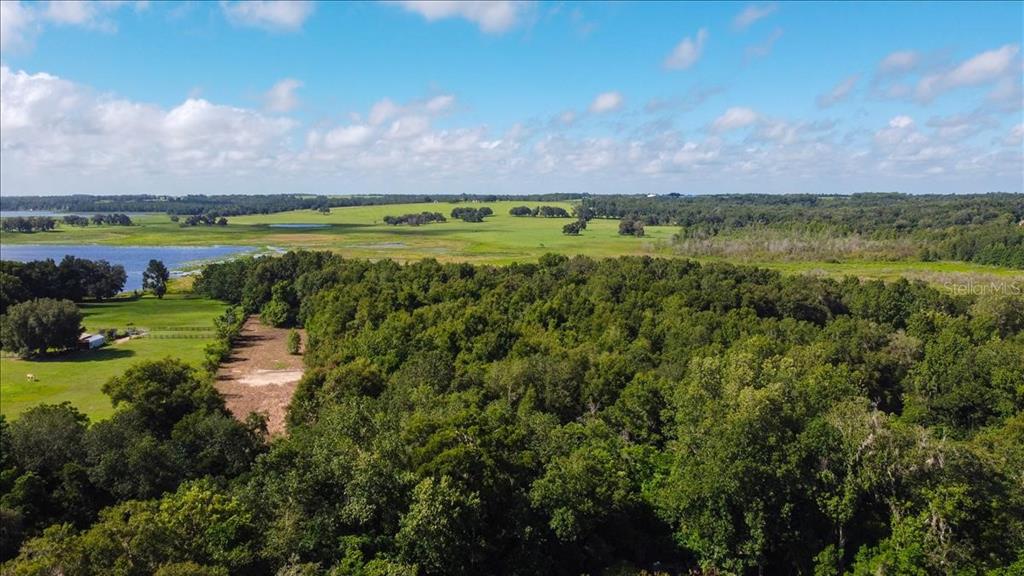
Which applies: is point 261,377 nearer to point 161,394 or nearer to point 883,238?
point 161,394

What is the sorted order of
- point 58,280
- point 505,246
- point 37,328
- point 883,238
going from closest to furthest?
1. point 37,328
2. point 58,280
3. point 883,238
4. point 505,246

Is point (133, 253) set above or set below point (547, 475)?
above

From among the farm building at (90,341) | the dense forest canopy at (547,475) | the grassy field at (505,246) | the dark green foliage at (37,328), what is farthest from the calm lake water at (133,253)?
the dense forest canopy at (547,475)

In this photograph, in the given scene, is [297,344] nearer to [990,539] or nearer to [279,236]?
[990,539]

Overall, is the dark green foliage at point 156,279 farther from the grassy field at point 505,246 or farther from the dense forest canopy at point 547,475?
the dense forest canopy at point 547,475

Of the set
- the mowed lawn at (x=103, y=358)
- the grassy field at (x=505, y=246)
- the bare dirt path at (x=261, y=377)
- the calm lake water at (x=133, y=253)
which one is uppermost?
the grassy field at (x=505, y=246)

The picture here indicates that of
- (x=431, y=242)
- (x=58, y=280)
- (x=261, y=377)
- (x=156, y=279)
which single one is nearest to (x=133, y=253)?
(x=156, y=279)

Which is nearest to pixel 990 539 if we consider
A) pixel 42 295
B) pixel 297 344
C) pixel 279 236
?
pixel 297 344
